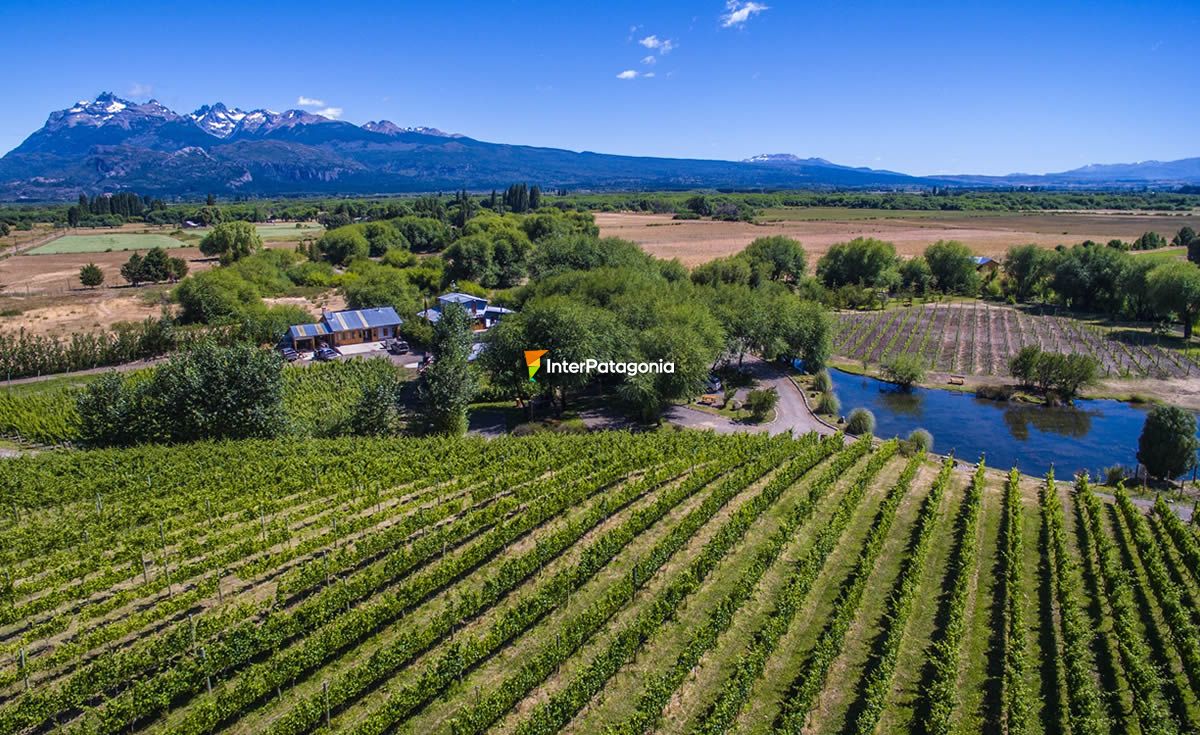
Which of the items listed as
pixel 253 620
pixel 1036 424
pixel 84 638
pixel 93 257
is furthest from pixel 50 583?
pixel 93 257

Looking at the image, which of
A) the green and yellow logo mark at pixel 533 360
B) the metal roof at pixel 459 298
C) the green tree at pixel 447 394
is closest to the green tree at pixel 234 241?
the metal roof at pixel 459 298

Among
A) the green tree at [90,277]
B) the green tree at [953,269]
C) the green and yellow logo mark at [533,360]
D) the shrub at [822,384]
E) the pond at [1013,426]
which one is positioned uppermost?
the green tree at [953,269]

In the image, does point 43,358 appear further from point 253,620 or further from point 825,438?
point 825,438

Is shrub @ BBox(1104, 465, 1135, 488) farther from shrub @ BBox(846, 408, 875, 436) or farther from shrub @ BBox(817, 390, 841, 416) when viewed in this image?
shrub @ BBox(817, 390, 841, 416)

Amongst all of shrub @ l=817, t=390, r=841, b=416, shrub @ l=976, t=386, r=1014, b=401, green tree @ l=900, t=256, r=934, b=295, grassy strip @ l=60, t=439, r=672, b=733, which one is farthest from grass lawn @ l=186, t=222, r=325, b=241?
grassy strip @ l=60, t=439, r=672, b=733

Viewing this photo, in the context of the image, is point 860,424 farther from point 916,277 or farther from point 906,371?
point 916,277

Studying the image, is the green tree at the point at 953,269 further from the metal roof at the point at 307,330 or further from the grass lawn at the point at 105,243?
the grass lawn at the point at 105,243
